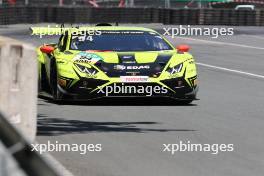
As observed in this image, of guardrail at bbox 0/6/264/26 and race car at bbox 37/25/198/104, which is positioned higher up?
race car at bbox 37/25/198/104

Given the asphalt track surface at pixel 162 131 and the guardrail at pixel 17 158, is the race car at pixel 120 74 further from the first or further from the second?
the guardrail at pixel 17 158

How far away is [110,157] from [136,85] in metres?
4.44

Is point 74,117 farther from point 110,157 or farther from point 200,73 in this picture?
point 200,73

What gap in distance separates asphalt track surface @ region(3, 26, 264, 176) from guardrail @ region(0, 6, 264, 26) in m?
27.7

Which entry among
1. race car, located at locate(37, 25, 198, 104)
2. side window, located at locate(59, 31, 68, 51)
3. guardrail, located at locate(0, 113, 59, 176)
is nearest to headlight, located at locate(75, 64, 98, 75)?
race car, located at locate(37, 25, 198, 104)

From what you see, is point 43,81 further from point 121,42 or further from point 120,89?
A: point 120,89

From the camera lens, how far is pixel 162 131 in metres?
9.28

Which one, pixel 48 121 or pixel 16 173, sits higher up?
pixel 16 173

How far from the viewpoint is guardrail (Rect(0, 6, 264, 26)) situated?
43062 millimetres

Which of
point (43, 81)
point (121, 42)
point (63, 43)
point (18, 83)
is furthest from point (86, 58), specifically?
point (18, 83)

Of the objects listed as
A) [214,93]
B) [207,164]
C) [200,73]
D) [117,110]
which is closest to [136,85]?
[117,110]

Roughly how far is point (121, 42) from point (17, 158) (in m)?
10.2

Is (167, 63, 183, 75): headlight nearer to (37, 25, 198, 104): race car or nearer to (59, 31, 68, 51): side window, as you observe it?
(37, 25, 198, 104): race car

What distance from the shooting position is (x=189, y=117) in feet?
35.0
